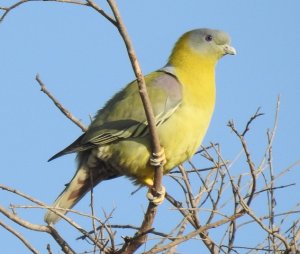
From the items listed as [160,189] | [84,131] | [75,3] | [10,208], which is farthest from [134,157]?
[75,3]

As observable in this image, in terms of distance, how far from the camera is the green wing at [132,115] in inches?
195

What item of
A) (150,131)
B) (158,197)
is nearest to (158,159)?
(158,197)

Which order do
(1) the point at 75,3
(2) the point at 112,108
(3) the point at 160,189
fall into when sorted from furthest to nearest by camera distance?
(2) the point at 112,108 < (3) the point at 160,189 < (1) the point at 75,3

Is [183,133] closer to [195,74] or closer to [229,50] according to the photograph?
[195,74]

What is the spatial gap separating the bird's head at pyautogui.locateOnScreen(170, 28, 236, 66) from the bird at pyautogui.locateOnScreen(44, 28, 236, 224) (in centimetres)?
30

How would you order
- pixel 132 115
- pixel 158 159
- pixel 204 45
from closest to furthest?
1. pixel 158 159
2. pixel 132 115
3. pixel 204 45

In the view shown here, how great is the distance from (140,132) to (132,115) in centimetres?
18

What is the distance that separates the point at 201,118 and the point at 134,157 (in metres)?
0.59

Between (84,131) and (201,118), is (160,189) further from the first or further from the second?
(84,131)

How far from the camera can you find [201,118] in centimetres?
505

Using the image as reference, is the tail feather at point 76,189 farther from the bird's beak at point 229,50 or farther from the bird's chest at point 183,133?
the bird's beak at point 229,50

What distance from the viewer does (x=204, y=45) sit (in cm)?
573

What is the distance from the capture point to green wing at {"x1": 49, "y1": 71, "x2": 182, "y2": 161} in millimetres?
4945

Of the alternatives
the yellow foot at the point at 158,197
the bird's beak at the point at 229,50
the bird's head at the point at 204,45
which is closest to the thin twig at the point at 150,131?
the yellow foot at the point at 158,197
